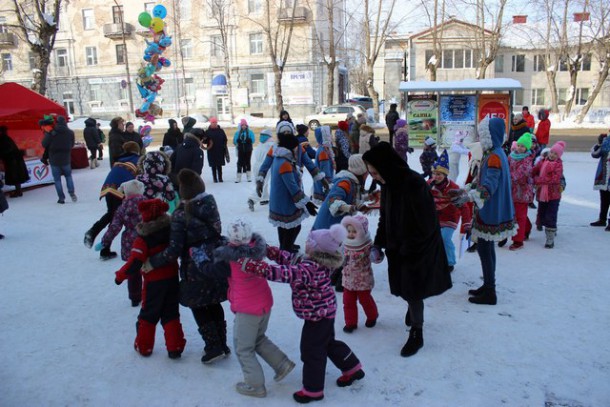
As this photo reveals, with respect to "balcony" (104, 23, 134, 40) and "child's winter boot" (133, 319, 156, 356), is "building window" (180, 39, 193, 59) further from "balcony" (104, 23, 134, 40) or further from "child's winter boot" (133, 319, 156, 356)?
"child's winter boot" (133, 319, 156, 356)

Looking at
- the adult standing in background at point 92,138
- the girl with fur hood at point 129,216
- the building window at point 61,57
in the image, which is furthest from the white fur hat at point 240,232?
the building window at point 61,57

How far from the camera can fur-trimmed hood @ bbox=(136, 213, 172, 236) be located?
360cm

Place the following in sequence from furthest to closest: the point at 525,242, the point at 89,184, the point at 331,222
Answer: the point at 89,184 → the point at 525,242 → the point at 331,222

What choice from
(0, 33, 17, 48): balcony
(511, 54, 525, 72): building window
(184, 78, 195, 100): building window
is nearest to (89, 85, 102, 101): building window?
(184, 78, 195, 100): building window

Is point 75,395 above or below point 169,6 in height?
below

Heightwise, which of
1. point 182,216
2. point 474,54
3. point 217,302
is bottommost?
point 217,302

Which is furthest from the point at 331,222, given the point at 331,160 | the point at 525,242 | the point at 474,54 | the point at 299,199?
the point at 474,54

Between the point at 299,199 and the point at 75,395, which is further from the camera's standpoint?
the point at 299,199

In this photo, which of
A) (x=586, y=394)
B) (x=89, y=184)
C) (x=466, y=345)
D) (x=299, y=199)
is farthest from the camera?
(x=89, y=184)

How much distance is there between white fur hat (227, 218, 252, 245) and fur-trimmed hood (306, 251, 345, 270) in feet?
1.32

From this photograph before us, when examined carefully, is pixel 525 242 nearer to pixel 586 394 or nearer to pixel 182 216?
pixel 586 394

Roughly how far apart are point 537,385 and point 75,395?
310 cm

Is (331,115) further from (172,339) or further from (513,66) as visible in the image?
(172,339)

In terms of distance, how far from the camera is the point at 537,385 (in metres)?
3.39
